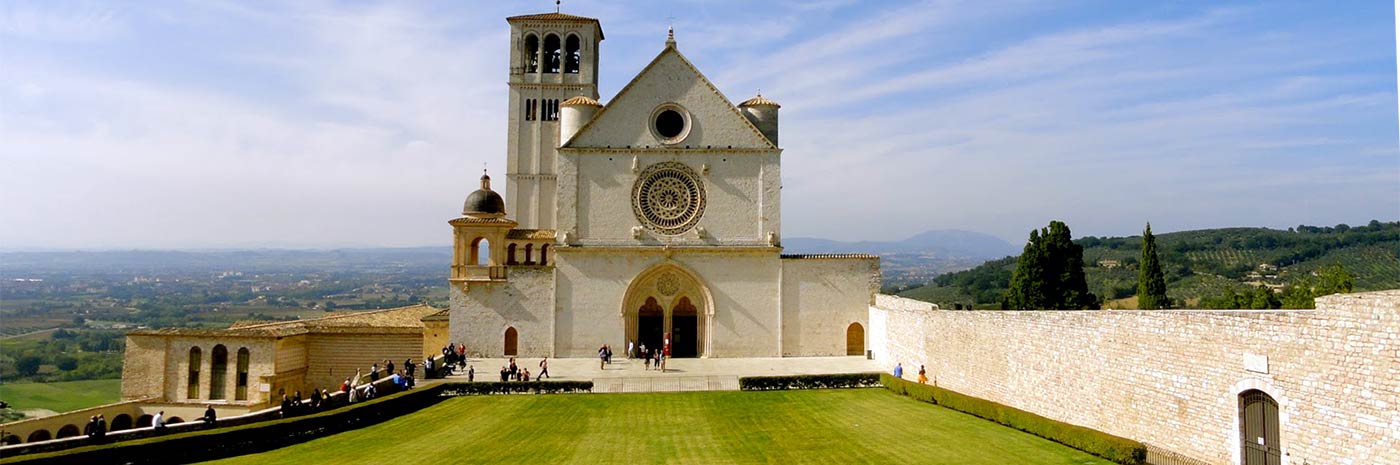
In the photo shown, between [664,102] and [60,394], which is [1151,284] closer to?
[664,102]

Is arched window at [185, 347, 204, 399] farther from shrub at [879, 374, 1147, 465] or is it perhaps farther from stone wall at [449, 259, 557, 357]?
shrub at [879, 374, 1147, 465]

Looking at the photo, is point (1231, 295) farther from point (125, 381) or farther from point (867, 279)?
point (125, 381)

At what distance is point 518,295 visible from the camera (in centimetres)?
3434

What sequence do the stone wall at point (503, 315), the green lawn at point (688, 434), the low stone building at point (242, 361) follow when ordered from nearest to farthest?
the green lawn at point (688, 434)
the low stone building at point (242, 361)
the stone wall at point (503, 315)

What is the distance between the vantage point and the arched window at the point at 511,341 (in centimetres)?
3431

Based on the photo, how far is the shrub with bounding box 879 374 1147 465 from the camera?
51.5ft

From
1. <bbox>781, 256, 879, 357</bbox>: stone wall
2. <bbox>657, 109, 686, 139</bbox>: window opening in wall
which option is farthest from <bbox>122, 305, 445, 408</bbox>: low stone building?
<bbox>781, 256, 879, 357</bbox>: stone wall

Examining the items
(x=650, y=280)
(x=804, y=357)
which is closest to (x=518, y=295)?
(x=650, y=280)

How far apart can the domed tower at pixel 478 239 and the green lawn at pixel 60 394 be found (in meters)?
33.6

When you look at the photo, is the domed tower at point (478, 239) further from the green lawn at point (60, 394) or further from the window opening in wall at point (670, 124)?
the green lawn at point (60, 394)

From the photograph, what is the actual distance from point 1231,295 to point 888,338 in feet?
72.8

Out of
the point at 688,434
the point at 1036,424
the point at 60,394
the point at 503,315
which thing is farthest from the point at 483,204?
the point at 60,394

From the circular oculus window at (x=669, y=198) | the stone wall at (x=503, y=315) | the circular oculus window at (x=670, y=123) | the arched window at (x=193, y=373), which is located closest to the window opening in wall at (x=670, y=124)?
the circular oculus window at (x=670, y=123)

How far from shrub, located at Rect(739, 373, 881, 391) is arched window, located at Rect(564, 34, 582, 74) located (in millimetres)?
24013
